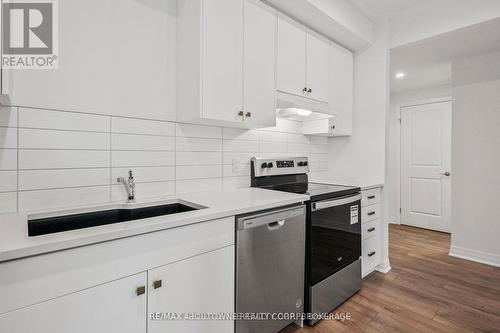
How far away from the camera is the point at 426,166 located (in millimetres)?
4113

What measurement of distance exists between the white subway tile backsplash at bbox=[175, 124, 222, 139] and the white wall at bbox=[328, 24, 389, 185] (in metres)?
1.60

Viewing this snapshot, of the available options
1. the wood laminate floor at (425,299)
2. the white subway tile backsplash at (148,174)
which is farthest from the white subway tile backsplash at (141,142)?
the wood laminate floor at (425,299)

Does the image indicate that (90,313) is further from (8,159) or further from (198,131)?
(198,131)

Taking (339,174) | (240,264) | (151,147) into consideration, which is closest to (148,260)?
(240,264)

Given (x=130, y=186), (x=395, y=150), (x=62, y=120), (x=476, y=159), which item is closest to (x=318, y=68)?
(x=130, y=186)

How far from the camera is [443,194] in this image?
3959 mm

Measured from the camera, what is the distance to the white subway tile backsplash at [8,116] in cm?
118

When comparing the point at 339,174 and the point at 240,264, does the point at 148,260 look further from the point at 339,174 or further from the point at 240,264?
the point at 339,174

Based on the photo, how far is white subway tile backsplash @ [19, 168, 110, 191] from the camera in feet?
Result: 4.03

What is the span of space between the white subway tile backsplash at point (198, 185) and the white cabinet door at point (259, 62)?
1.77 feet

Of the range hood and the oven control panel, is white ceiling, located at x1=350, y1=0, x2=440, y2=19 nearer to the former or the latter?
the range hood

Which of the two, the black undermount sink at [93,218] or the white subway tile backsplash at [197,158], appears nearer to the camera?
the black undermount sink at [93,218]

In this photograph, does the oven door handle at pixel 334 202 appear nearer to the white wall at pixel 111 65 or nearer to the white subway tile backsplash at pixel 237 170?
the white subway tile backsplash at pixel 237 170

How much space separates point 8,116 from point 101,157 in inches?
16.7
